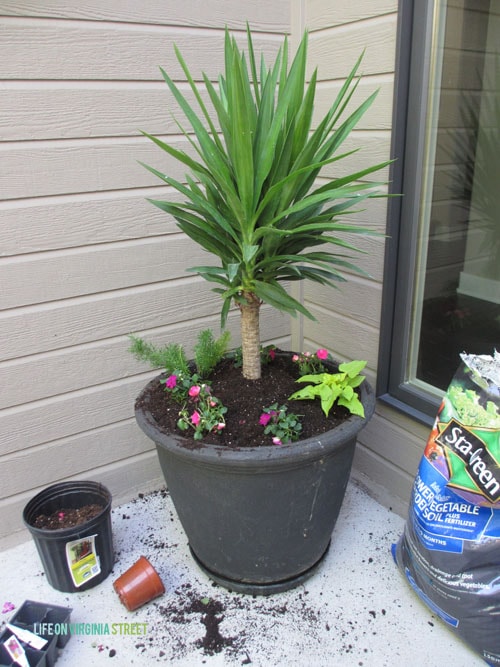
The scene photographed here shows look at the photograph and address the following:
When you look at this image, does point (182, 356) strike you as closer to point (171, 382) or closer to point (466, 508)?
point (171, 382)

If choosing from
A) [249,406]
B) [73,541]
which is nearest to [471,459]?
[249,406]

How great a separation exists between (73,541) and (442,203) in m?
1.56

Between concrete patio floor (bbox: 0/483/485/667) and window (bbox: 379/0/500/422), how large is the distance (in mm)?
559

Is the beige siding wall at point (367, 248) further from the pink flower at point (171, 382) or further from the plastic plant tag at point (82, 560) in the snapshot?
the plastic plant tag at point (82, 560)

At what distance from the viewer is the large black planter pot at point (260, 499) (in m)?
1.39

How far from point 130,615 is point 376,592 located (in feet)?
2.45

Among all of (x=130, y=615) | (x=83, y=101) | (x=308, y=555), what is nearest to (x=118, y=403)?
(x=130, y=615)

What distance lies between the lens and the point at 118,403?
6.38ft

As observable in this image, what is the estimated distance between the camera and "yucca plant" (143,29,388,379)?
132 cm

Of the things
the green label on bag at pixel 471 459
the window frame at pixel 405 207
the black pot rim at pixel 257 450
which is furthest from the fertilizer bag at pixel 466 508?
the window frame at pixel 405 207

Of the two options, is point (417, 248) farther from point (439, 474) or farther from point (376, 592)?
point (376, 592)

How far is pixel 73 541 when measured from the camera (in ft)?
5.14

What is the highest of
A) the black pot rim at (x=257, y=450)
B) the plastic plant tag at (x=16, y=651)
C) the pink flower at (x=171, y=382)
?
the pink flower at (x=171, y=382)

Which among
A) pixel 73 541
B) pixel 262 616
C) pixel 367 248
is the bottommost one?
pixel 262 616
